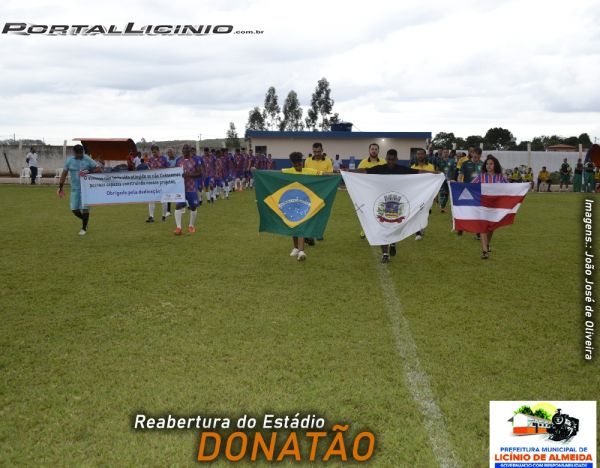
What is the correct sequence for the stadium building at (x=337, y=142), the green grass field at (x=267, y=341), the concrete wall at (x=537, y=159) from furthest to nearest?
1. the stadium building at (x=337, y=142)
2. the concrete wall at (x=537, y=159)
3. the green grass field at (x=267, y=341)

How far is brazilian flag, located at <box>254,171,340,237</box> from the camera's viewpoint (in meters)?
9.41

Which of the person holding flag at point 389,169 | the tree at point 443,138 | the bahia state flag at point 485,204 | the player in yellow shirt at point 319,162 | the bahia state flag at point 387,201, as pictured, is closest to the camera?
the bahia state flag at point 387,201

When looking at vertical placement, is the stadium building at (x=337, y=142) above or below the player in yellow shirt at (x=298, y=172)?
above

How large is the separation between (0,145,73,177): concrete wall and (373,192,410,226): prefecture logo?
111 ft

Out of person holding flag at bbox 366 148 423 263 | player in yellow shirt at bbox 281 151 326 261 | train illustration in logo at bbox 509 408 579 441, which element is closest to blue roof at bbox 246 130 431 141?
player in yellow shirt at bbox 281 151 326 261

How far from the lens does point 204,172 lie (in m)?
19.5

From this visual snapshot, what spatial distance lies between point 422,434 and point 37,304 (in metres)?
5.11

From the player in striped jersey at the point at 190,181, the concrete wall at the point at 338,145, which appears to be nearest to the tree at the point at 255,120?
the concrete wall at the point at 338,145

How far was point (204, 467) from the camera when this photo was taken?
3400mm

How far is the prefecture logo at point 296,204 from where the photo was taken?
942 cm

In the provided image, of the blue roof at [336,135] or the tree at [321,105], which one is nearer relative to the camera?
the blue roof at [336,135]

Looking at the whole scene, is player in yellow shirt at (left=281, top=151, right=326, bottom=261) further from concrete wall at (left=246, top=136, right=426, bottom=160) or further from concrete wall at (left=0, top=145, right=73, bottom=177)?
concrete wall at (left=246, top=136, right=426, bottom=160)

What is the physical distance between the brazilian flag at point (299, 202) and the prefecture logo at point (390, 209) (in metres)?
0.81

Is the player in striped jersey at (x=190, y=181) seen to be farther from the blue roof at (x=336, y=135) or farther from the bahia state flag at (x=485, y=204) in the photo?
the blue roof at (x=336, y=135)
